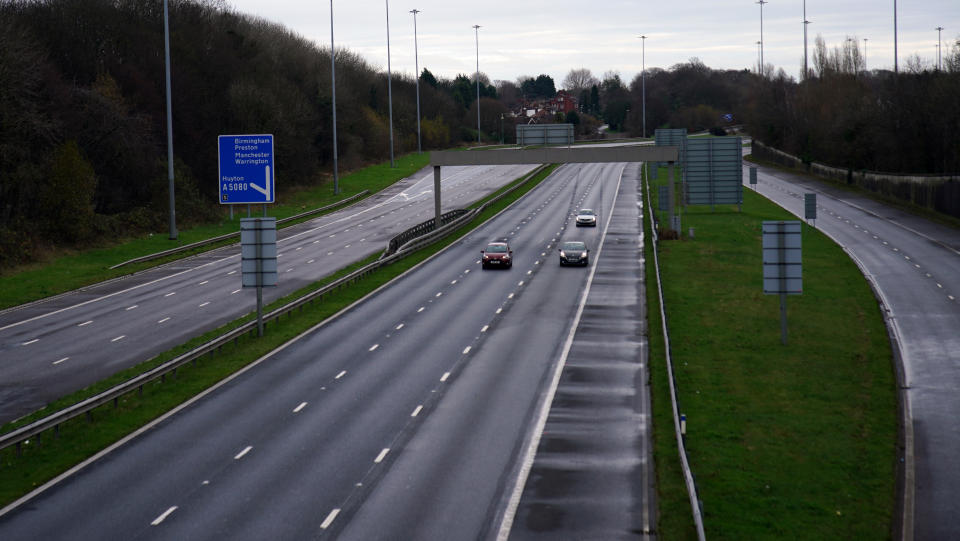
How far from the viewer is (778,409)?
27516mm

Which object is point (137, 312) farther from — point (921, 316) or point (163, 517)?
point (921, 316)

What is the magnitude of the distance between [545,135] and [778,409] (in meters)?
46.6

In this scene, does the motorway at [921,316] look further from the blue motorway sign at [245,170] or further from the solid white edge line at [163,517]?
the blue motorway sign at [245,170]

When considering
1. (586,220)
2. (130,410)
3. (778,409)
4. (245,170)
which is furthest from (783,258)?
(586,220)

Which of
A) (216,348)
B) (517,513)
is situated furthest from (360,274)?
(517,513)

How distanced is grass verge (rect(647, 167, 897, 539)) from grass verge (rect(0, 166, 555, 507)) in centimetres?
1400

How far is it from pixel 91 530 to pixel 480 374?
15326 mm

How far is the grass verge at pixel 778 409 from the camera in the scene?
19.8 m

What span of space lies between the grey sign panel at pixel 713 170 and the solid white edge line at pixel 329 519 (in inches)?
2206

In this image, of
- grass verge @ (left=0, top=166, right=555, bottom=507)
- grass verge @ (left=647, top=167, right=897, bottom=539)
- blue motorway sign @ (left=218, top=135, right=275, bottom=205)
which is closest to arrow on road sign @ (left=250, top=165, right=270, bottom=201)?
blue motorway sign @ (left=218, top=135, right=275, bottom=205)

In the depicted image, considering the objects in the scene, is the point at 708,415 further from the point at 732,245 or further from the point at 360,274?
the point at 732,245

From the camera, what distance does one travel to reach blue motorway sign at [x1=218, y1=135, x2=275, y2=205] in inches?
1533

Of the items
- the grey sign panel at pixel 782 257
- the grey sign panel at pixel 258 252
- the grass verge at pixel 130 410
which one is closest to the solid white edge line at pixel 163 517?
the grass verge at pixel 130 410

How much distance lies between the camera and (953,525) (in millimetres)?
19359
